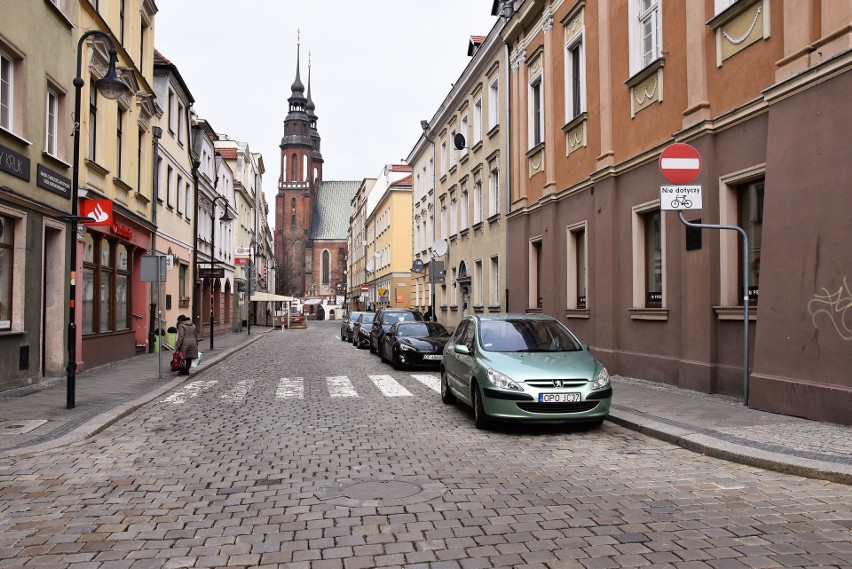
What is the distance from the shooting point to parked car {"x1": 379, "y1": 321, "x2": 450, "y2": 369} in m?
16.9

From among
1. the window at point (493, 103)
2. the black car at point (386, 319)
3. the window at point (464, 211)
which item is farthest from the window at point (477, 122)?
the black car at point (386, 319)

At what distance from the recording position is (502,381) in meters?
8.23

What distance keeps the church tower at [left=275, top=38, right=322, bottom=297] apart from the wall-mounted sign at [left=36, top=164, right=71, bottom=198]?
290 ft

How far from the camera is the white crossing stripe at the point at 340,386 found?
12242 millimetres

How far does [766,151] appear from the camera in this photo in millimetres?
9344

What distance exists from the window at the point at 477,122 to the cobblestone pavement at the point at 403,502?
59.8 feet

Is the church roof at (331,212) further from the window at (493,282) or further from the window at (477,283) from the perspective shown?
the window at (493,282)

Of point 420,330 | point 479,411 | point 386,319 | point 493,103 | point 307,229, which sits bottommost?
point 479,411

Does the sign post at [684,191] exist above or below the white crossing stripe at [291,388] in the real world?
above

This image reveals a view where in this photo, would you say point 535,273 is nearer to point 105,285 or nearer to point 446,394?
point 446,394

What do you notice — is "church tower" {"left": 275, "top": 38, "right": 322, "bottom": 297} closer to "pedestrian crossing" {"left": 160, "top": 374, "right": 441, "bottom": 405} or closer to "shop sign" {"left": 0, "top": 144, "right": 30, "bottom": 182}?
"pedestrian crossing" {"left": 160, "top": 374, "right": 441, "bottom": 405}

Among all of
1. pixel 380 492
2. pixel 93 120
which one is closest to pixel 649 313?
pixel 380 492

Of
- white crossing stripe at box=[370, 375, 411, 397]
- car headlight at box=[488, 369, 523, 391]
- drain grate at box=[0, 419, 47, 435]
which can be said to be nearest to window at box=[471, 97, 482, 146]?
white crossing stripe at box=[370, 375, 411, 397]

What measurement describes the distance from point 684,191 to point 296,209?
9868cm
